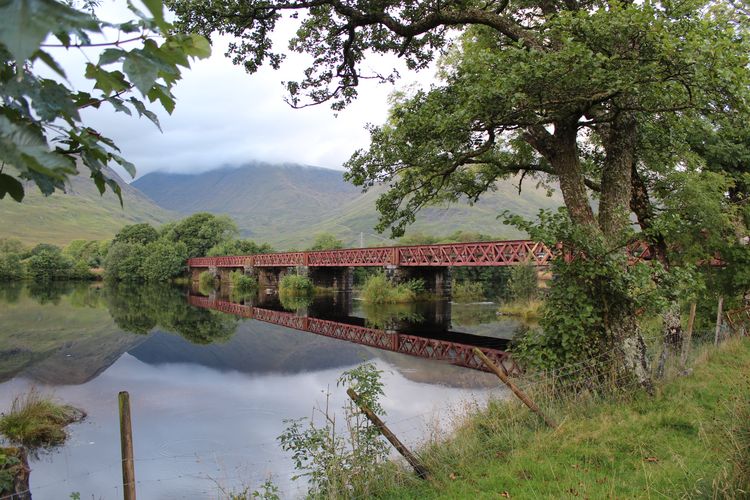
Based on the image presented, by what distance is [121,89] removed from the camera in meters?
1.74

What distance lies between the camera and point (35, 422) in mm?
10508

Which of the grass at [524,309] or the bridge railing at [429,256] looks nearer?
the bridge railing at [429,256]

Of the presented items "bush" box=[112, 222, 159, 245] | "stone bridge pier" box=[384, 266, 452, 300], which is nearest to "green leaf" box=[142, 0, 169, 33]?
"stone bridge pier" box=[384, 266, 452, 300]

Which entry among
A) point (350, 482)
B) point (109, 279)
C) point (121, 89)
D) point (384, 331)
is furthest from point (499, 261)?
point (109, 279)

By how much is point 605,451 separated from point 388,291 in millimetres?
32749

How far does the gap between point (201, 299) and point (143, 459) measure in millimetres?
36494

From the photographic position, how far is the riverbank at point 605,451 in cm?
467

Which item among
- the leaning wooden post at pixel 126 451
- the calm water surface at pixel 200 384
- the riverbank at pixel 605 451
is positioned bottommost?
the calm water surface at pixel 200 384

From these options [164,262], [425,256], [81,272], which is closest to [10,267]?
[81,272]

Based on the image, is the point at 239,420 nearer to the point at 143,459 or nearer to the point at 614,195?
the point at 143,459

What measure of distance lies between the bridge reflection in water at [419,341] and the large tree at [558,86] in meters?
5.76

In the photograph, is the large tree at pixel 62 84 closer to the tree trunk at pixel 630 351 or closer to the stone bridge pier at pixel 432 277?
the tree trunk at pixel 630 351

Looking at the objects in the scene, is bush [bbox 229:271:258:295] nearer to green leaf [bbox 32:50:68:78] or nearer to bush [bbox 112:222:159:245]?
bush [bbox 112:222:159:245]

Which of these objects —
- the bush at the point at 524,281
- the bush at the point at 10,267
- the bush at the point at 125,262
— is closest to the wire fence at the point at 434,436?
the bush at the point at 524,281
